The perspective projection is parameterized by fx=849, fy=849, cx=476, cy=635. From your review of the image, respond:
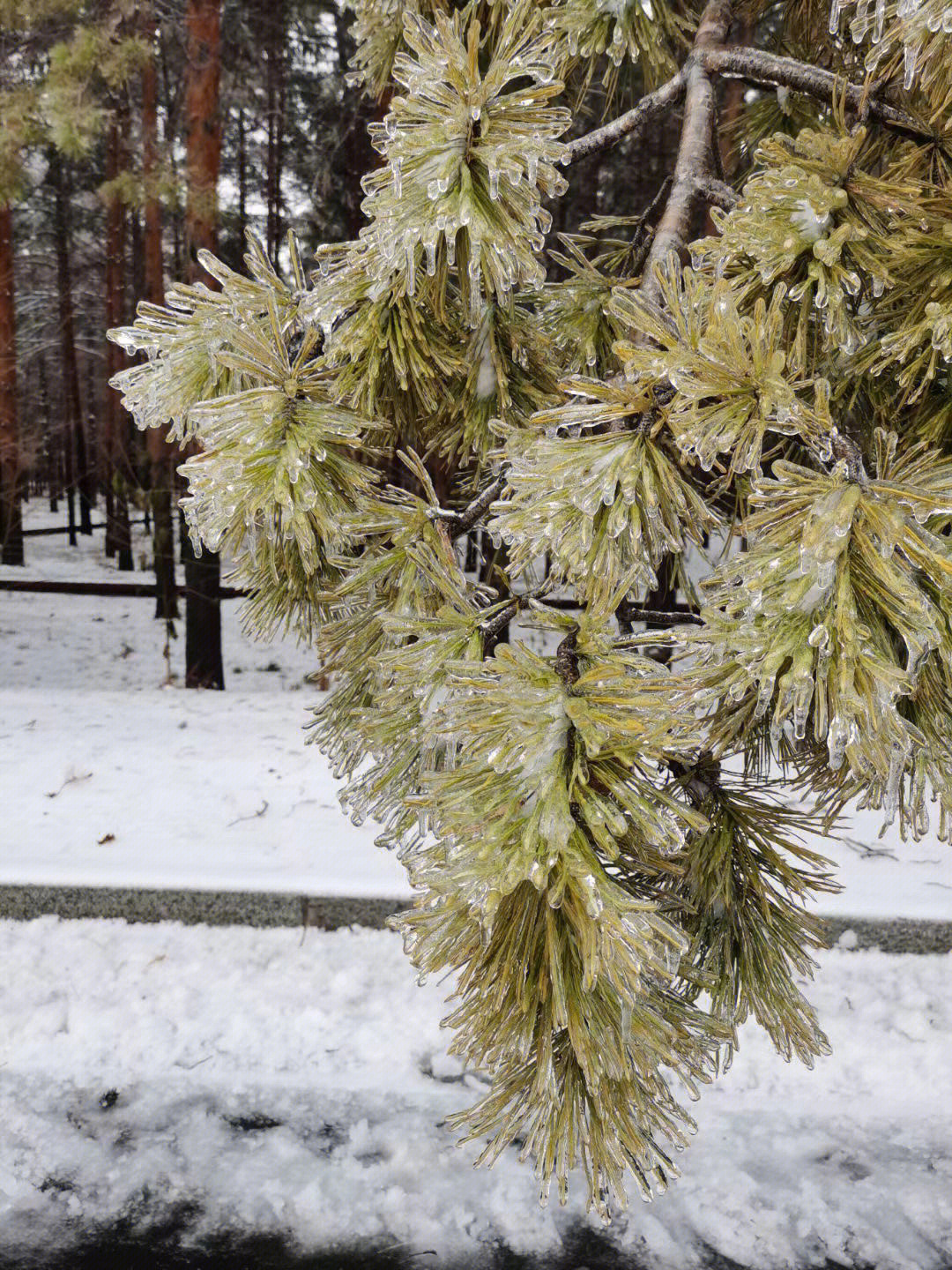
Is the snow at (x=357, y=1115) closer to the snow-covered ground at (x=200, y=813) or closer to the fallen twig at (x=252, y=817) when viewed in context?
the snow-covered ground at (x=200, y=813)

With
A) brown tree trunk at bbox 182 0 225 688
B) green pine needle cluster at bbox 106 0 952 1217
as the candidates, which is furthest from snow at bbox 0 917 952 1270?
brown tree trunk at bbox 182 0 225 688

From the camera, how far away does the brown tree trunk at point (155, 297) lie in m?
6.59

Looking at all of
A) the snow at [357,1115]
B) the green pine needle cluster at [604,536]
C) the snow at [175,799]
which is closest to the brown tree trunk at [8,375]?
the snow at [175,799]

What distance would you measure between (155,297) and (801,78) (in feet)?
30.3

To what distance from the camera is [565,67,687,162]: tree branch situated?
146 centimetres

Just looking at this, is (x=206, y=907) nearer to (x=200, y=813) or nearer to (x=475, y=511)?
(x=200, y=813)

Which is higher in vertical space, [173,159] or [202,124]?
[173,159]

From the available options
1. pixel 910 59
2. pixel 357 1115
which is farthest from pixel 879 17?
pixel 357 1115

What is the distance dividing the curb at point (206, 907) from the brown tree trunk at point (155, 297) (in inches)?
146

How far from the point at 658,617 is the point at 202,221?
5.82 meters

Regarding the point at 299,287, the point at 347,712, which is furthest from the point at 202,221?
the point at 347,712

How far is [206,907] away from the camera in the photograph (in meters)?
3.47

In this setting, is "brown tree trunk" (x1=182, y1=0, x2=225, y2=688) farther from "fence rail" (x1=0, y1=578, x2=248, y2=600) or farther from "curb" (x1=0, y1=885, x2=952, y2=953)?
"fence rail" (x1=0, y1=578, x2=248, y2=600)

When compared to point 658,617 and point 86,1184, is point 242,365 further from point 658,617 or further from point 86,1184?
point 86,1184
